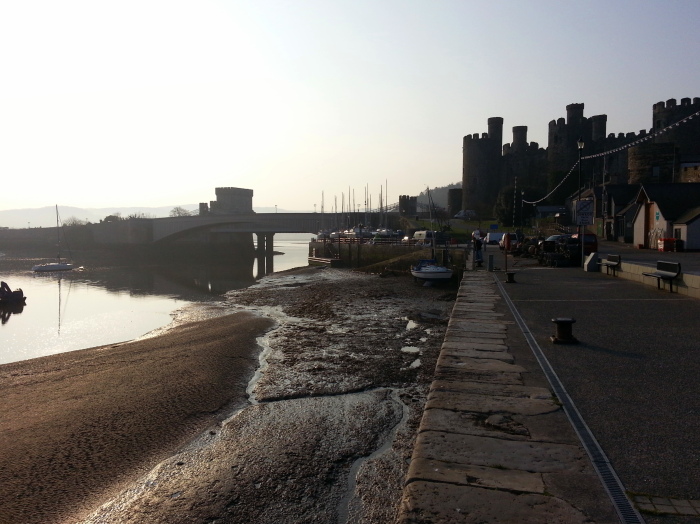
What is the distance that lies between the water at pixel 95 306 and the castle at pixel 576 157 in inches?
1380

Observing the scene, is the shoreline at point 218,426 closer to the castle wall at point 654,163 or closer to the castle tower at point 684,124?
the castle wall at point 654,163

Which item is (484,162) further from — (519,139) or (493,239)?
(493,239)

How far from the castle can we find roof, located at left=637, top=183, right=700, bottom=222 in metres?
12.0

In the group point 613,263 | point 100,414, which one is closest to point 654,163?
point 613,263

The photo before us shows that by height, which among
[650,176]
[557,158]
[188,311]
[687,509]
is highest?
[557,158]

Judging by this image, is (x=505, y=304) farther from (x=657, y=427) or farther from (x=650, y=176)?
(x=650, y=176)

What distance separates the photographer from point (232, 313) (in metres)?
26.7

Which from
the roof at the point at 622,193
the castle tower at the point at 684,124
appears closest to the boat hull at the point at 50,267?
the roof at the point at 622,193

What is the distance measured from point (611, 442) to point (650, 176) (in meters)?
53.1

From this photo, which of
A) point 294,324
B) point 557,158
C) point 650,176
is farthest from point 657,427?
point 557,158

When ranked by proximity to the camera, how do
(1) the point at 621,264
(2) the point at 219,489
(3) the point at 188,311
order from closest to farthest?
(2) the point at 219,489
(1) the point at 621,264
(3) the point at 188,311

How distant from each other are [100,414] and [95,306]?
26874mm

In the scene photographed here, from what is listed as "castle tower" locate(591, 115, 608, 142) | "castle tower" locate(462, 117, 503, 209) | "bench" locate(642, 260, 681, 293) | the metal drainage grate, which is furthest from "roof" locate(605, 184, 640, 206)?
the metal drainage grate

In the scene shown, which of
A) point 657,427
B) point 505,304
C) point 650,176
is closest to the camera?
point 657,427
